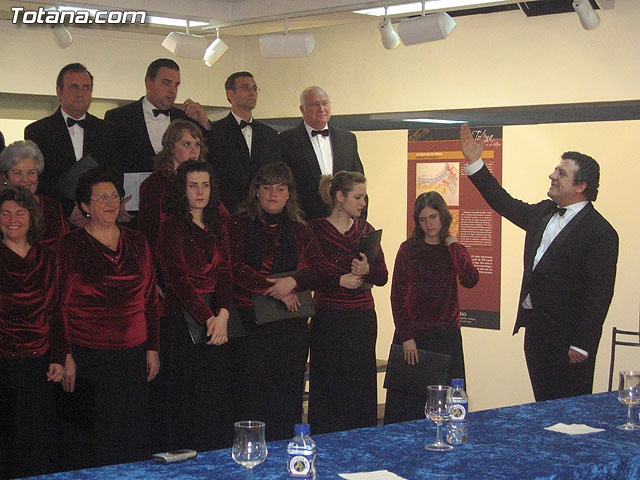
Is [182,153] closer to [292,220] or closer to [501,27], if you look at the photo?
[292,220]

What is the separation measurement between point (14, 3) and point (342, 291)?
3169 mm

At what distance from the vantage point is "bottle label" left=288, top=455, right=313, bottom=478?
2.33 m

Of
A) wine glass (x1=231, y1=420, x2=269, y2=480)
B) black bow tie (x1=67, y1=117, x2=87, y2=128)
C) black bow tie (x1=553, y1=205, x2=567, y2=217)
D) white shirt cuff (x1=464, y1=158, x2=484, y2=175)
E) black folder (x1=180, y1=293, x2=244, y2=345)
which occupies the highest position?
black bow tie (x1=67, y1=117, x2=87, y2=128)

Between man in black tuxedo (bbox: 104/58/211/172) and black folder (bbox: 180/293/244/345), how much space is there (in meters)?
0.98

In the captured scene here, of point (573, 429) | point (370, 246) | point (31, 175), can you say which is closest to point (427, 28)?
point (370, 246)

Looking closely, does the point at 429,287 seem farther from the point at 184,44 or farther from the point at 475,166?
the point at 184,44

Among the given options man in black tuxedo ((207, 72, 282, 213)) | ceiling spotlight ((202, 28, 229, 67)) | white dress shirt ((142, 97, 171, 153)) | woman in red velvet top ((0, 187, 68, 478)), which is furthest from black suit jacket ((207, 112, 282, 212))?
woman in red velvet top ((0, 187, 68, 478))

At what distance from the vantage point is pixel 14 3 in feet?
19.5

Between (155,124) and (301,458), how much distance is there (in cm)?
298

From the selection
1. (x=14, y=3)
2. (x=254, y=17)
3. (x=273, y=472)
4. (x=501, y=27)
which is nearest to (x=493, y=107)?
(x=501, y=27)

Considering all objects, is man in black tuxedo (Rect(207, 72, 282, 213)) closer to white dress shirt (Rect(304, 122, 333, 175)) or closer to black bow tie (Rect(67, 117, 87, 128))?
white dress shirt (Rect(304, 122, 333, 175))

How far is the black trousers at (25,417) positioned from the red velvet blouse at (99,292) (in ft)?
0.77

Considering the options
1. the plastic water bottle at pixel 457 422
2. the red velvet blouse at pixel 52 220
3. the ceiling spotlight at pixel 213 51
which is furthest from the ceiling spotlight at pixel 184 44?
the plastic water bottle at pixel 457 422

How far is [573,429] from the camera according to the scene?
3061 millimetres
